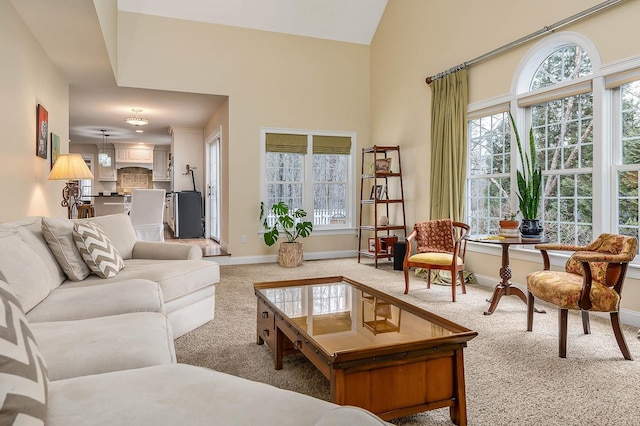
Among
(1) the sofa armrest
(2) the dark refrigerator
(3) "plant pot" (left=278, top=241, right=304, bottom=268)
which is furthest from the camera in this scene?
(2) the dark refrigerator

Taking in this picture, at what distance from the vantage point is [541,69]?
433cm

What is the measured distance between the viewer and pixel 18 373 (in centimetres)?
79

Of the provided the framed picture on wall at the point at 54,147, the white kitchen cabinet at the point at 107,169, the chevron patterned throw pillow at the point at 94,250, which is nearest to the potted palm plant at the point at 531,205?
the chevron patterned throw pillow at the point at 94,250

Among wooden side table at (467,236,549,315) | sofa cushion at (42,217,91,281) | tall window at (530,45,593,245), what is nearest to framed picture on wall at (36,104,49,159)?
sofa cushion at (42,217,91,281)

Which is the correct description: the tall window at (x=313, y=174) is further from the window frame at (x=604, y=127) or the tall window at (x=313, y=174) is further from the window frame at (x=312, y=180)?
the window frame at (x=604, y=127)

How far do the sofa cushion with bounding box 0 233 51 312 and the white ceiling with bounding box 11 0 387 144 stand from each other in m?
2.72

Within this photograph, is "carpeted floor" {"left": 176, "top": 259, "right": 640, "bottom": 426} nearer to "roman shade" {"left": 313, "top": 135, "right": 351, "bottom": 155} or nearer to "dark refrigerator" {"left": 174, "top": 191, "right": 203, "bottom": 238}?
"roman shade" {"left": 313, "top": 135, "right": 351, "bottom": 155}

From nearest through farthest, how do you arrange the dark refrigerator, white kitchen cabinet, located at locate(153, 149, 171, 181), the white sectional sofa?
1. the white sectional sofa
2. the dark refrigerator
3. white kitchen cabinet, located at locate(153, 149, 171, 181)

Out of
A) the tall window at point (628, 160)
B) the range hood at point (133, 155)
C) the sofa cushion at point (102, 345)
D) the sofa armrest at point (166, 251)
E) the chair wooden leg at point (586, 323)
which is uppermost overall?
the range hood at point (133, 155)

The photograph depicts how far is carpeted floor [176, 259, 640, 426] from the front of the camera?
1.98 m

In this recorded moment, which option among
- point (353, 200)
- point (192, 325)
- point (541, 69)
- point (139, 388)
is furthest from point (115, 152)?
point (139, 388)

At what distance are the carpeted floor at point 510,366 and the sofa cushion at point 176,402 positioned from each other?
1.15 m

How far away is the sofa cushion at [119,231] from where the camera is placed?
3.44 meters

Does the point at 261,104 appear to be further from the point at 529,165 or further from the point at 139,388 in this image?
the point at 139,388
